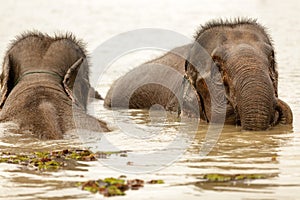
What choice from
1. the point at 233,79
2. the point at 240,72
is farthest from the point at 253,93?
the point at 233,79

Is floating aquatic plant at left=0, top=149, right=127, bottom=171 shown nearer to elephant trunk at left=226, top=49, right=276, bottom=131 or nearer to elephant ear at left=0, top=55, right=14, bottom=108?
elephant trunk at left=226, top=49, right=276, bottom=131

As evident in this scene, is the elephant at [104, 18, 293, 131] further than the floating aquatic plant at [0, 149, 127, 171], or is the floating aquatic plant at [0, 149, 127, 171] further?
the elephant at [104, 18, 293, 131]

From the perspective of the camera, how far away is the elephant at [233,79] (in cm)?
981

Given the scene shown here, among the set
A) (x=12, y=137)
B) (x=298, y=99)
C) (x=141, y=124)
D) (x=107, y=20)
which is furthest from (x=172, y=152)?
(x=107, y=20)

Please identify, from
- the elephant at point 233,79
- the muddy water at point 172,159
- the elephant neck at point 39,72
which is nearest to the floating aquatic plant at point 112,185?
the muddy water at point 172,159

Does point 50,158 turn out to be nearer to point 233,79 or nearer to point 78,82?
point 233,79

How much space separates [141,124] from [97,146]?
94.8 inches

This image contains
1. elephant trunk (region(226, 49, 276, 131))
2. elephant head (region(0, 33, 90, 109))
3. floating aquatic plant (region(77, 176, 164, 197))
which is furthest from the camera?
→ elephant head (region(0, 33, 90, 109))

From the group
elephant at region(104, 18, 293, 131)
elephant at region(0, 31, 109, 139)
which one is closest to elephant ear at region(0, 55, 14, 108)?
elephant at region(0, 31, 109, 139)

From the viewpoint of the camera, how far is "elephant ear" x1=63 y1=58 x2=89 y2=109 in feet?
Answer: 34.8

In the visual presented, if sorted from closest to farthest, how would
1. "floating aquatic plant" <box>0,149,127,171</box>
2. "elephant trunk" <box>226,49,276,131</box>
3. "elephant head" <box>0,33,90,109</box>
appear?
"floating aquatic plant" <box>0,149,127,171</box>, "elephant trunk" <box>226,49,276,131</box>, "elephant head" <box>0,33,90,109</box>

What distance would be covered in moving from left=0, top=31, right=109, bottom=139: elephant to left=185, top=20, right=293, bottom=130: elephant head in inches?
63.7

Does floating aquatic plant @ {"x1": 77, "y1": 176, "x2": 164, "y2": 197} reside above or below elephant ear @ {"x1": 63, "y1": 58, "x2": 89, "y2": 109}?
below

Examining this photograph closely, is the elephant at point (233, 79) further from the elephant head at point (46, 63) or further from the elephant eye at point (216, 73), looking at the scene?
the elephant head at point (46, 63)
